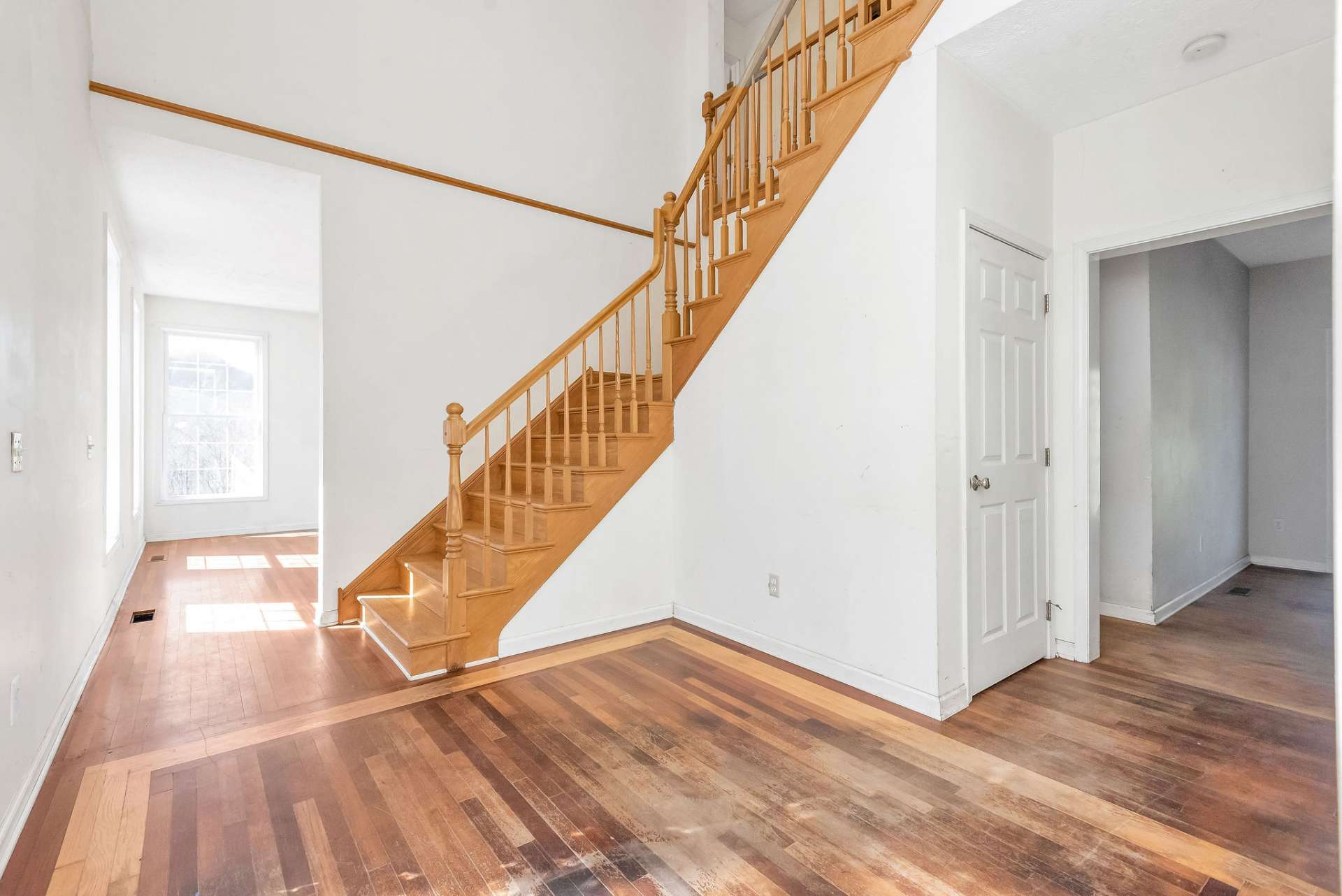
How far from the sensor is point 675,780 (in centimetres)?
216

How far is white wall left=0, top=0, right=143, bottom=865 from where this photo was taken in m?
1.88

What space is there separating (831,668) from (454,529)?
1.94 metres

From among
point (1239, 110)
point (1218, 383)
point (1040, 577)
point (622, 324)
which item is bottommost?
point (1040, 577)

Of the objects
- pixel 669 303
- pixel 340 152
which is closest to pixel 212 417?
pixel 340 152

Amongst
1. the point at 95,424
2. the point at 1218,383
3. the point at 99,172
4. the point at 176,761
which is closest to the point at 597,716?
the point at 176,761

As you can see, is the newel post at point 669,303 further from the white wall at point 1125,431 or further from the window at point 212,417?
the window at point 212,417

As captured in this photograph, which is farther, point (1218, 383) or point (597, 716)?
point (1218, 383)

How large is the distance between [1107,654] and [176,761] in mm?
4190

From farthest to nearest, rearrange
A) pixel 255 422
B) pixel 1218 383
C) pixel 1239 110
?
1. pixel 255 422
2. pixel 1218 383
3. pixel 1239 110

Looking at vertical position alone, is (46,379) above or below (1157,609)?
above

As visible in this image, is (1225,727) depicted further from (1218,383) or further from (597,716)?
(1218,383)

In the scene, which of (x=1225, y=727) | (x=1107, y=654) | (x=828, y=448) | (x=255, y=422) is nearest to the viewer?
(x=1225, y=727)

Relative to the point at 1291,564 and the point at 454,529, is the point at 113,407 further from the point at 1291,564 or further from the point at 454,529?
the point at 1291,564

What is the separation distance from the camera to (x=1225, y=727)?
2500mm
